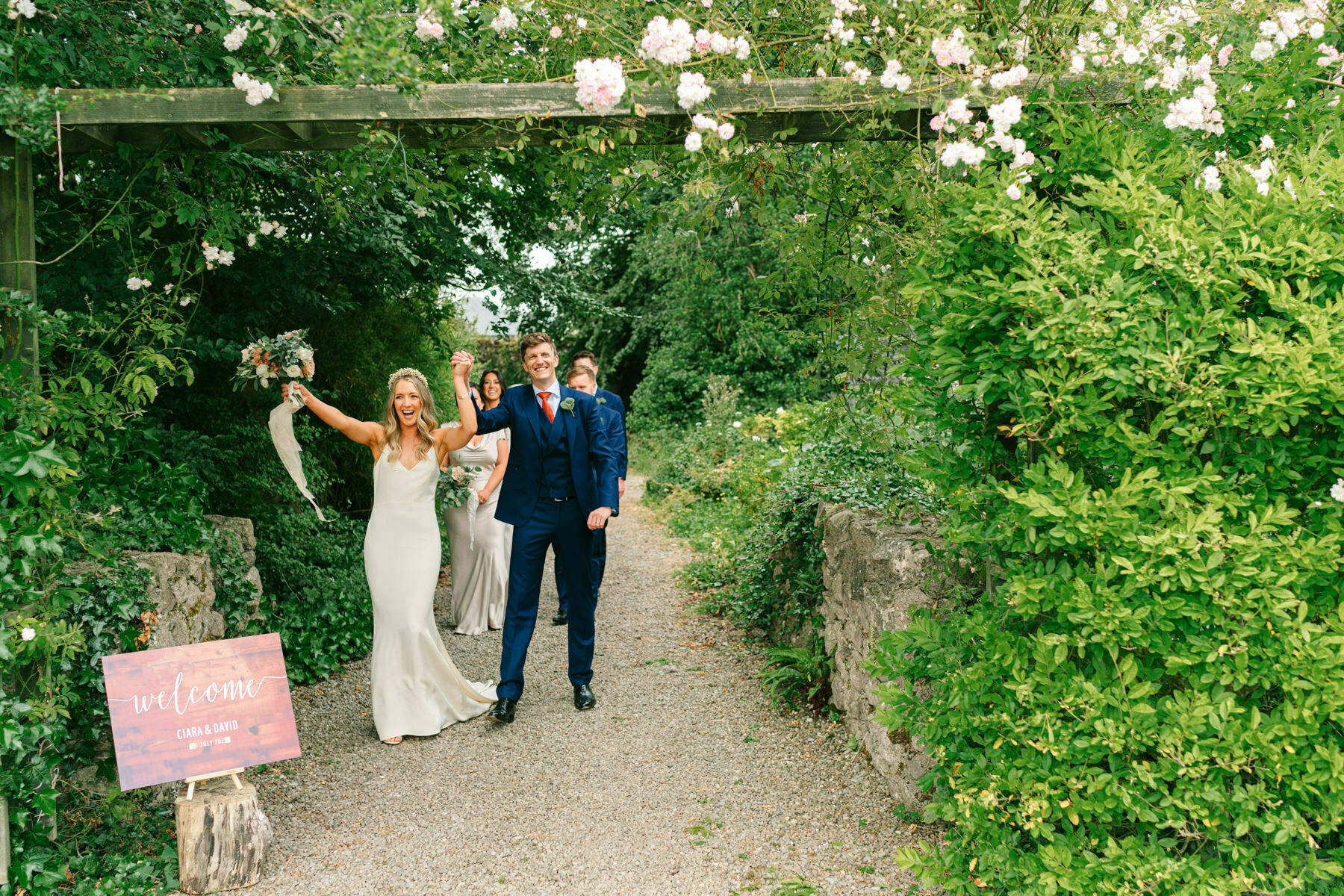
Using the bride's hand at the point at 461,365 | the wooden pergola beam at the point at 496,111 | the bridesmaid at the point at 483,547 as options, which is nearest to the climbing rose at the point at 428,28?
the wooden pergola beam at the point at 496,111

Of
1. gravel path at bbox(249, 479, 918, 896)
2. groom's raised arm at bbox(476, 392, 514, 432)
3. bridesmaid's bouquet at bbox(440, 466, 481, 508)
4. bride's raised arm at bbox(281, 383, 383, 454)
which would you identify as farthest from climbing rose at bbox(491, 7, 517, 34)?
bridesmaid's bouquet at bbox(440, 466, 481, 508)

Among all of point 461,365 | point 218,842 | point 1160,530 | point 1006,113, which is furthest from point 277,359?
point 1160,530

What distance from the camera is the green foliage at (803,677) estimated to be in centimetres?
481

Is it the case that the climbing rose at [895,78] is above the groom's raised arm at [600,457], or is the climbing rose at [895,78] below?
above

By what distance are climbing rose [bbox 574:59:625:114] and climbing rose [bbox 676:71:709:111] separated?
0.67ft

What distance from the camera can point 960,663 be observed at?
3.05 m

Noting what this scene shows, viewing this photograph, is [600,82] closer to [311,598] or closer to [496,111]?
[496,111]

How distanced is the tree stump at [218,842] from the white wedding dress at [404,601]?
134 centimetres

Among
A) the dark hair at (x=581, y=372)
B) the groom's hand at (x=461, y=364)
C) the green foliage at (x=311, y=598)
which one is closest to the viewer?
the groom's hand at (x=461, y=364)

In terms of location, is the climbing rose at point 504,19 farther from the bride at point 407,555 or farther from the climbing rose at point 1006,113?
the bride at point 407,555

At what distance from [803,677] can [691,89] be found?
3.17 m

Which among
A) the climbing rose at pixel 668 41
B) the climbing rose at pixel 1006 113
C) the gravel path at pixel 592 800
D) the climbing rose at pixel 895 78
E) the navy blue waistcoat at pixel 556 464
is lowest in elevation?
the gravel path at pixel 592 800

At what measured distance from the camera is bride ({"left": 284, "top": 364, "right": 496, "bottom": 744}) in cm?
470

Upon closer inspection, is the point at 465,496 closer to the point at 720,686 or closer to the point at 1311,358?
the point at 720,686
